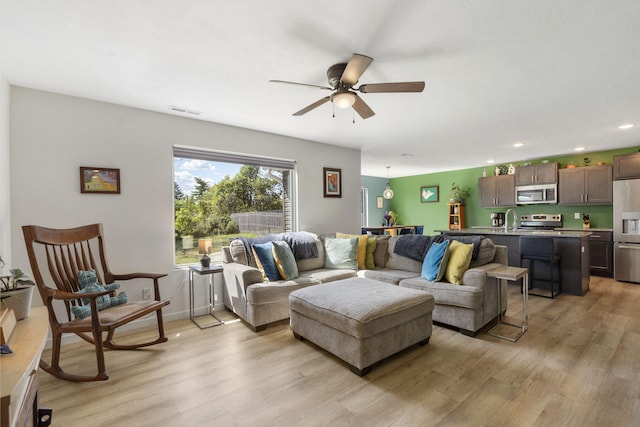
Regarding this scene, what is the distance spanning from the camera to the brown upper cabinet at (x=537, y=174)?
586 centimetres

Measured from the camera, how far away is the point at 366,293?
2.58 m

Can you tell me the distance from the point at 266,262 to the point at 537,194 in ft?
19.1

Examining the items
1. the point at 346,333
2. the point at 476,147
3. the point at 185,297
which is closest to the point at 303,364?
the point at 346,333

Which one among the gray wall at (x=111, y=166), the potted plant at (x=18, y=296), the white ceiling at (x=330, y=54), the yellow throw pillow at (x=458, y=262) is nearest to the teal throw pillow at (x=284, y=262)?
the gray wall at (x=111, y=166)

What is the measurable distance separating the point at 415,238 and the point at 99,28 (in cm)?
353

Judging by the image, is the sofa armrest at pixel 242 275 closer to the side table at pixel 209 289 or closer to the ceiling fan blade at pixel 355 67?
the side table at pixel 209 289

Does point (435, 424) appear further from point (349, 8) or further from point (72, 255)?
point (72, 255)

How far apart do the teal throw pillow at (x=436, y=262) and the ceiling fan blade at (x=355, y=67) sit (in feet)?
6.49

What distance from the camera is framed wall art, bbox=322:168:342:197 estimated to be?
16.0 feet

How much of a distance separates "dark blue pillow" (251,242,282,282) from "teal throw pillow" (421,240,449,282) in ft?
5.42

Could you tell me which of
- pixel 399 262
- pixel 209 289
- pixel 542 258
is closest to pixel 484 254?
pixel 399 262

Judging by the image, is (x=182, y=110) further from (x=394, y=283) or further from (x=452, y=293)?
(x=452, y=293)

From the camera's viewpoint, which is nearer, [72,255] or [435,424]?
[435,424]

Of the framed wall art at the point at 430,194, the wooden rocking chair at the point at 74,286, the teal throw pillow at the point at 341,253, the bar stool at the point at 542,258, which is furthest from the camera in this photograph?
the framed wall art at the point at 430,194
